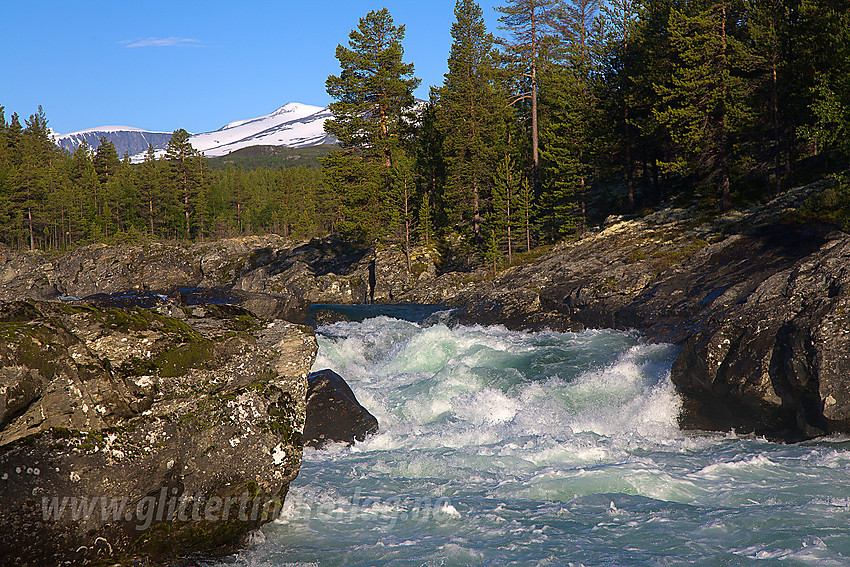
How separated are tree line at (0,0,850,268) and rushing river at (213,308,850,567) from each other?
15.7 metres

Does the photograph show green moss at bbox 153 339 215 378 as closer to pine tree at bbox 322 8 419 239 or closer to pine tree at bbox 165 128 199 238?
pine tree at bbox 322 8 419 239

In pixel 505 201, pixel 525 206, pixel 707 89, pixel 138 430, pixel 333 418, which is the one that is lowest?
→ pixel 333 418

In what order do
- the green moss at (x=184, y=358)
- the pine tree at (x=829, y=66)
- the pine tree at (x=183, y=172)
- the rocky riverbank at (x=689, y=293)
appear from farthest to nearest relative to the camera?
1. the pine tree at (x=183, y=172)
2. the pine tree at (x=829, y=66)
3. the rocky riverbank at (x=689, y=293)
4. the green moss at (x=184, y=358)

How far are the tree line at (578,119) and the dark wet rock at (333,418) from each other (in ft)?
67.2

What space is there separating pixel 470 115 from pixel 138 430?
157 feet

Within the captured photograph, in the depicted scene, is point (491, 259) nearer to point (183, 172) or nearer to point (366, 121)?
point (366, 121)

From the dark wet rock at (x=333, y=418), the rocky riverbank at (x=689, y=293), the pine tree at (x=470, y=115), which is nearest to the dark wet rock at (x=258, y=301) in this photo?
the rocky riverbank at (x=689, y=293)

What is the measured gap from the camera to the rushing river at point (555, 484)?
736 cm

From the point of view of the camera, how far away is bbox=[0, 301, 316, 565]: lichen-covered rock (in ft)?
18.5

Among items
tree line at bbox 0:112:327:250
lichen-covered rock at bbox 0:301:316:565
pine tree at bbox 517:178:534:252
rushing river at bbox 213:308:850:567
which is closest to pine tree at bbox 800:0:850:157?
rushing river at bbox 213:308:850:567

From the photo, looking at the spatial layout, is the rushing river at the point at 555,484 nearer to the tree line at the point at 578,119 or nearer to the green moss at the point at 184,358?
the green moss at the point at 184,358

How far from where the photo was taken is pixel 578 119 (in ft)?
149

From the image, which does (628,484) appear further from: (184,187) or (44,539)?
(184,187)

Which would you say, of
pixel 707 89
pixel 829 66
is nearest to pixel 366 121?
pixel 707 89
